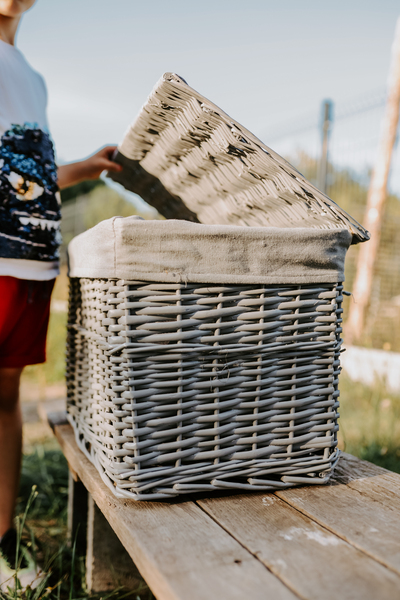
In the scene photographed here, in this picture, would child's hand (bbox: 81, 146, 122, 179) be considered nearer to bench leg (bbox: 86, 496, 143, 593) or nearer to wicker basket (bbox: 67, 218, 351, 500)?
wicker basket (bbox: 67, 218, 351, 500)

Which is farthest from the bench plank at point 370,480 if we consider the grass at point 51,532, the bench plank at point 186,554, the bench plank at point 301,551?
the grass at point 51,532

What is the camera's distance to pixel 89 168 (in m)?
1.39

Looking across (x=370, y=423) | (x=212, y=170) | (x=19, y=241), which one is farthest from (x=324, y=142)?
(x=19, y=241)

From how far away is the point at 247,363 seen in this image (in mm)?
824

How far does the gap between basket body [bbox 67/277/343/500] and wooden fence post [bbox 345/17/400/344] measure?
3.08 meters

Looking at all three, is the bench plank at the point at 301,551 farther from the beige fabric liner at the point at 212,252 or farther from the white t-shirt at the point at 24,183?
the white t-shirt at the point at 24,183

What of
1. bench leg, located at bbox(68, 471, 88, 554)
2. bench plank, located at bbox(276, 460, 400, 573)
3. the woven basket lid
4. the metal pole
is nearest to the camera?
bench plank, located at bbox(276, 460, 400, 573)

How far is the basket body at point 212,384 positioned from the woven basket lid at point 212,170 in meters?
0.17

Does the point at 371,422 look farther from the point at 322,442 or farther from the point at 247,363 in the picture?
the point at 247,363

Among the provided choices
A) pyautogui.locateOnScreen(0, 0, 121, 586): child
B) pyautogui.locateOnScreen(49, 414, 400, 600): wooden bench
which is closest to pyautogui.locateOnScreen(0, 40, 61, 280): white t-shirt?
pyautogui.locateOnScreen(0, 0, 121, 586): child

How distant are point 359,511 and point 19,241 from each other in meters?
0.93

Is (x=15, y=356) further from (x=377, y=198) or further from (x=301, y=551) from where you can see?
(x=377, y=198)

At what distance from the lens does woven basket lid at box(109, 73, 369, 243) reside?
0.85m

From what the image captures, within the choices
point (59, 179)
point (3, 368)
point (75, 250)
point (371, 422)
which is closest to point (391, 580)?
point (75, 250)
